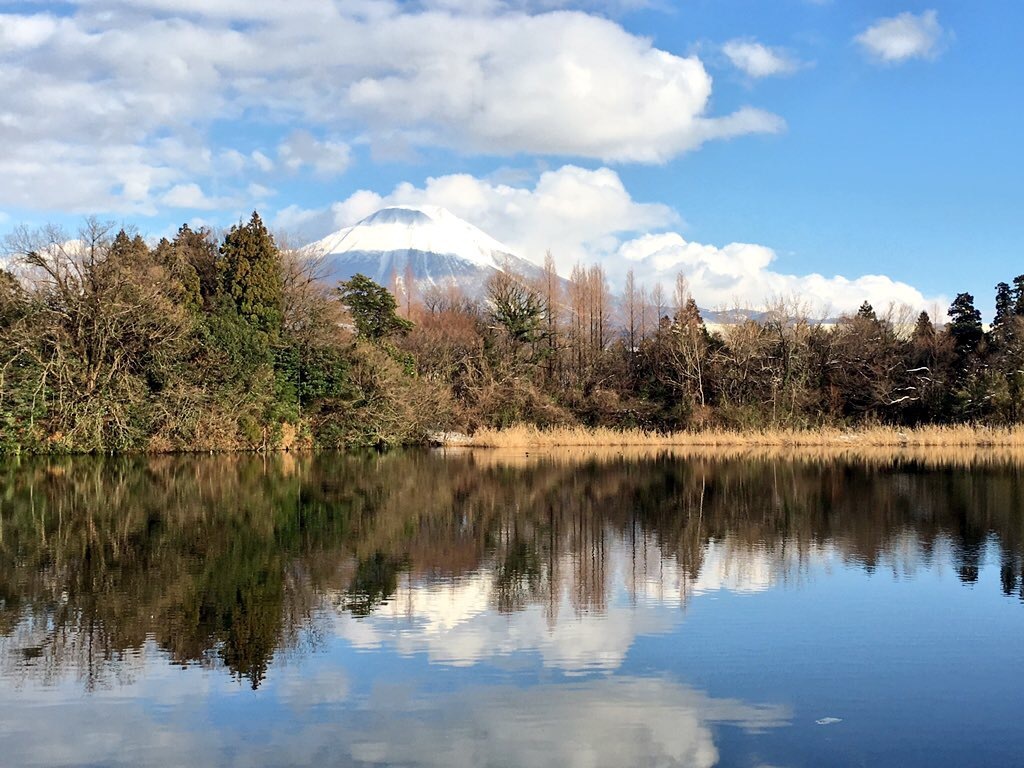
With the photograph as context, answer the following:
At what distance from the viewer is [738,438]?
38531 millimetres

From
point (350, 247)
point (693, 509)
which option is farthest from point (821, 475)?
point (350, 247)

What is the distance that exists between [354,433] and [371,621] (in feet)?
90.9

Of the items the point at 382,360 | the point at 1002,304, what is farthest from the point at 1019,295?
the point at 382,360

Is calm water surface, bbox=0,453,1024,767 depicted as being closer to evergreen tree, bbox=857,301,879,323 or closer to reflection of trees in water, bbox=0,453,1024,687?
reflection of trees in water, bbox=0,453,1024,687

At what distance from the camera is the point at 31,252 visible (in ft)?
99.4

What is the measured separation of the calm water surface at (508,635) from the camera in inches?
242

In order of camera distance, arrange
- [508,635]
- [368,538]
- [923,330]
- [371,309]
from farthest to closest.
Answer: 1. [923,330]
2. [371,309]
3. [368,538]
4. [508,635]

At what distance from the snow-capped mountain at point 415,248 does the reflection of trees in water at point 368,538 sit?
108169 mm

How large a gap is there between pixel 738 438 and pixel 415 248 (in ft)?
406

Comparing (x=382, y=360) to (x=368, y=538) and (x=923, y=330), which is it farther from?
(x=923, y=330)

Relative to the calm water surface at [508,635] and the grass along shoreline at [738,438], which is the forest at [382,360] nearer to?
the grass along shoreline at [738,438]

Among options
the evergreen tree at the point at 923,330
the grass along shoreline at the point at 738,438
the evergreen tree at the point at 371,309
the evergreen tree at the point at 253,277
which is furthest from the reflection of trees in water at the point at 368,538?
the evergreen tree at the point at 923,330

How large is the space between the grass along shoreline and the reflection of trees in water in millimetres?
11668

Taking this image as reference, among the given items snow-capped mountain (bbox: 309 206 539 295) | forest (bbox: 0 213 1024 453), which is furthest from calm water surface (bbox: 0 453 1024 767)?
snow-capped mountain (bbox: 309 206 539 295)
